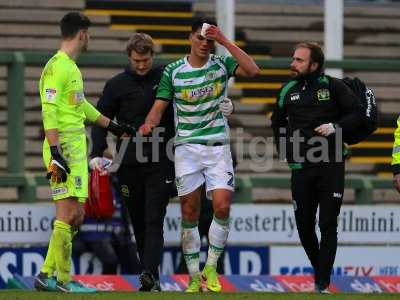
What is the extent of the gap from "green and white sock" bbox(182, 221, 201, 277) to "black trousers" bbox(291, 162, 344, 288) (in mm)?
844

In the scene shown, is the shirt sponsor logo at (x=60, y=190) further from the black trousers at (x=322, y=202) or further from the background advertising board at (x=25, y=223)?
the background advertising board at (x=25, y=223)

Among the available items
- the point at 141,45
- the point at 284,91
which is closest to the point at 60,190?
the point at 141,45

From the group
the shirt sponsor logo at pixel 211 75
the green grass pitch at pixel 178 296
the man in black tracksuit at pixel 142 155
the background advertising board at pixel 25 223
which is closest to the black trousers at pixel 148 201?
the man in black tracksuit at pixel 142 155

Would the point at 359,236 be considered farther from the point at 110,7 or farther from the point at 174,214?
the point at 110,7

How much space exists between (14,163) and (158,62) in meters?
1.68

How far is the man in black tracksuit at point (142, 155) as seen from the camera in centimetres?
1142

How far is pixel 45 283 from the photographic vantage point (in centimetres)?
1048

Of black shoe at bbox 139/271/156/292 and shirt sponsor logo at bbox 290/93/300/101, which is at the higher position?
shirt sponsor logo at bbox 290/93/300/101

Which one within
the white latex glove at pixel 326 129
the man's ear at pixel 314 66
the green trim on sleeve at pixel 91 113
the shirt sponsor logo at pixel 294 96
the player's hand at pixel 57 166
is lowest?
the player's hand at pixel 57 166

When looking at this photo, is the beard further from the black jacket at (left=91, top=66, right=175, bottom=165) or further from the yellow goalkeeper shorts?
the yellow goalkeeper shorts

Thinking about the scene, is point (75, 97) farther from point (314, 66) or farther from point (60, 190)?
point (314, 66)

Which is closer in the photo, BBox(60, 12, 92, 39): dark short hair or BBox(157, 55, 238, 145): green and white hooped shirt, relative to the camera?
BBox(60, 12, 92, 39): dark short hair

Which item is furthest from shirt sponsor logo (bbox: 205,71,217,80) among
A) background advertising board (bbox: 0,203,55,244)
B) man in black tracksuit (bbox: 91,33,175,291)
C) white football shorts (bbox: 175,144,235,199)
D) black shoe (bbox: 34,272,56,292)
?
background advertising board (bbox: 0,203,55,244)

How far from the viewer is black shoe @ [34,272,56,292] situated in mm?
10453
